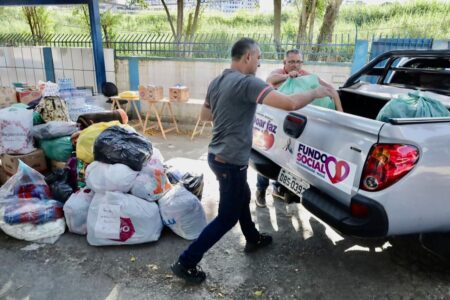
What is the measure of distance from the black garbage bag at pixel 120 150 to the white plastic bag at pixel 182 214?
0.43m

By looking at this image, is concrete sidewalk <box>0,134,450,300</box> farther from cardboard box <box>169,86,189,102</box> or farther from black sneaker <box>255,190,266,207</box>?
cardboard box <box>169,86,189,102</box>

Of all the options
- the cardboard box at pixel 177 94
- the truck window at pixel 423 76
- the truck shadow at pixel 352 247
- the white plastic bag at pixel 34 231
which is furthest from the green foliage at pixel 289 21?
the white plastic bag at pixel 34 231

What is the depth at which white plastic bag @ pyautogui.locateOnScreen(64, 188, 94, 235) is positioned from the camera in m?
3.17

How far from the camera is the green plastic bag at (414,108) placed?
233 centimetres

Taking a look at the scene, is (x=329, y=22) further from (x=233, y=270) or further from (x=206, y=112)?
(x=233, y=270)

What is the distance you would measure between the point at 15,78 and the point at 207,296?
28.2ft

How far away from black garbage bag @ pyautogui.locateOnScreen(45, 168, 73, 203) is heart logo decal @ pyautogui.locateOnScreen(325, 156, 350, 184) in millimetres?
2511

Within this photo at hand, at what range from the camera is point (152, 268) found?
9.20ft

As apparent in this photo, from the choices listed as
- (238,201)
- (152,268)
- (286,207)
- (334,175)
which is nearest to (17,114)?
(152,268)

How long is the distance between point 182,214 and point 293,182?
1.02 m

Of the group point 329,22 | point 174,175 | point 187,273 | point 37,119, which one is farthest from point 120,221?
point 329,22

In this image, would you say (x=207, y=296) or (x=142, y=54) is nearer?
(x=207, y=296)

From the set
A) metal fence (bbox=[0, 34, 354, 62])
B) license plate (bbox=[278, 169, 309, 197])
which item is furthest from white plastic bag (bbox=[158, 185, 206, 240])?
metal fence (bbox=[0, 34, 354, 62])

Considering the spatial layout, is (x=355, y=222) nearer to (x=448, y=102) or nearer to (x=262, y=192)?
(x=448, y=102)
